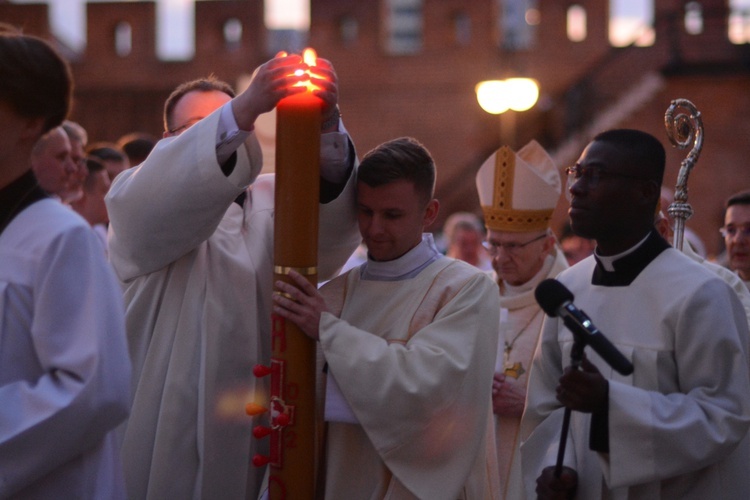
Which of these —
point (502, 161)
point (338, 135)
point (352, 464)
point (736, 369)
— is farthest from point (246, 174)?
point (502, 161)

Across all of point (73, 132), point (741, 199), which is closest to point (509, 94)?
point (741, 199)

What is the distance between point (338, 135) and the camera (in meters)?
2.80

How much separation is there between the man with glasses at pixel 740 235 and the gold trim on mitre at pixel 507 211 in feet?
3.33

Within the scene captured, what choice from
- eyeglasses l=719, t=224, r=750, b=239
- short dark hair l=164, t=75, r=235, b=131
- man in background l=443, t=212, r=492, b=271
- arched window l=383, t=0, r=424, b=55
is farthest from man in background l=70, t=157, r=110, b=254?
arched window l=383, t=0, r=424, b=55

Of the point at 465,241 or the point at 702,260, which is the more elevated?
the point at 702,260

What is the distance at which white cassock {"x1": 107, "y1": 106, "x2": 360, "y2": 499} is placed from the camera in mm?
2656

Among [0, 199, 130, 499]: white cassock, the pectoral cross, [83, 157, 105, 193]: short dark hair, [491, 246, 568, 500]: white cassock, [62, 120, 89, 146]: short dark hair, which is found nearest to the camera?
[0, 199, 130, 499]: white cassock

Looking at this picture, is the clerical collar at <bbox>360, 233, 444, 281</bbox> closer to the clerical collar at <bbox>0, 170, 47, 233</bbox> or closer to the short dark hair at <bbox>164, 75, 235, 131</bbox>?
the short dark hair at <bbox>164, 75, 235, 131</bbox>

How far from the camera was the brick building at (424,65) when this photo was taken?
1861cm

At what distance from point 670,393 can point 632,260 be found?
1.29ft

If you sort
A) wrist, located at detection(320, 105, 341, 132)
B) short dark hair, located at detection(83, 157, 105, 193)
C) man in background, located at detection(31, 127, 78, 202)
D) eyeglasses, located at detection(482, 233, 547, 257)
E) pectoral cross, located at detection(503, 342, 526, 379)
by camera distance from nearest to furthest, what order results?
1. wrist, located at detection(320, 105, 341, 132)
2. pectoral cross, located at detection(503, 342, 526, 379)
3. eyeglasses, located at detection(482, 233, 547, 257)
4. man in background, located at detection(31, 127, 78, 202)
5. short dark hair, located at detection(83, 157, 105, 193)

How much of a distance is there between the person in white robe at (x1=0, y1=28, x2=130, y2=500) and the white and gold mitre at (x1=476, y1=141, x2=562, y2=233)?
8.61ft

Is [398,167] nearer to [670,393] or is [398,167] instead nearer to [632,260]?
[632,260]

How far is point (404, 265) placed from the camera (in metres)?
2.84
